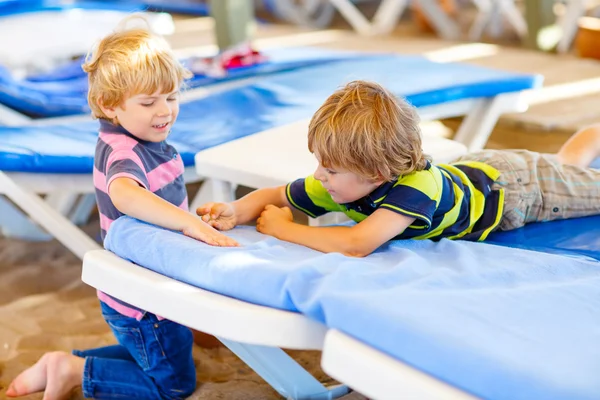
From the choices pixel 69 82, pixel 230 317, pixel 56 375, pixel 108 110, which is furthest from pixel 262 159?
pixel 69 82

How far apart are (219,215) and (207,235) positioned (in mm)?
159

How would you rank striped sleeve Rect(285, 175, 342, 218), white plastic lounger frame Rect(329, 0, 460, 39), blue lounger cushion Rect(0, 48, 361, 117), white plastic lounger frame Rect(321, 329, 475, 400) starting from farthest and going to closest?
white plastic lounger frame Rect(329, 0, 460, 39) → blue lounger cushion Rect(0, 48, 361, 117) → striped sleeve Rect(285, 175, 342, 218) → white plastic lounger frame Rect(321, 329, 475, 400)

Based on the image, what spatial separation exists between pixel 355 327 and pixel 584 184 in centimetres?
92

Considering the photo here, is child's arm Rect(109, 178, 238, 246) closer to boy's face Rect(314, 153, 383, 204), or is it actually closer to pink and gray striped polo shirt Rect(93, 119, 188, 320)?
pink and gray striped polo shirt Rect(93, 119, 188, 320)

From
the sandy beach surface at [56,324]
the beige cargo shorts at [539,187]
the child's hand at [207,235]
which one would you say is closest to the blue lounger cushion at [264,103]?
the sandy beach surface at [56,324]

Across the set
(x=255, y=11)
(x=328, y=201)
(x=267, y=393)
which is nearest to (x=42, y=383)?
(x=267, y=393)

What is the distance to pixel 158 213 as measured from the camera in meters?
1.54

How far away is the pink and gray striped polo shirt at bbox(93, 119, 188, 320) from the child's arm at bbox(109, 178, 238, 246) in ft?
0.19

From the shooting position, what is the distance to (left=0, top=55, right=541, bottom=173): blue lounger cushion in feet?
7.18

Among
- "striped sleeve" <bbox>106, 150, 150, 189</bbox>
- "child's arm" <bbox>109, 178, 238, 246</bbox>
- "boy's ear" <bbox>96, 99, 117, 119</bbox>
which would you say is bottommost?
"child's arm" <bbox>109, 178, 238, 246</bbox>

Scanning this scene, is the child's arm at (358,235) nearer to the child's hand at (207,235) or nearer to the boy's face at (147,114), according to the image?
the child's hand at (207,235)

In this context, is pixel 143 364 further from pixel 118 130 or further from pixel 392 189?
pixel 392 189

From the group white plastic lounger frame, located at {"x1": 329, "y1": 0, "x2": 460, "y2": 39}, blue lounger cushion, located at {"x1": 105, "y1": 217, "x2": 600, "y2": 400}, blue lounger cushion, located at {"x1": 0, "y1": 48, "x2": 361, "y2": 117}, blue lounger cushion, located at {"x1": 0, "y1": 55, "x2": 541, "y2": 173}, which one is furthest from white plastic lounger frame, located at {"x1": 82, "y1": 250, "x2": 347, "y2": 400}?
white plastic lounger frame, located at {"x1": 329, "y1": 0, "x2": 460, "y2": 39}

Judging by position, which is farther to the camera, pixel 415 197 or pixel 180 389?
pixel 180 389
